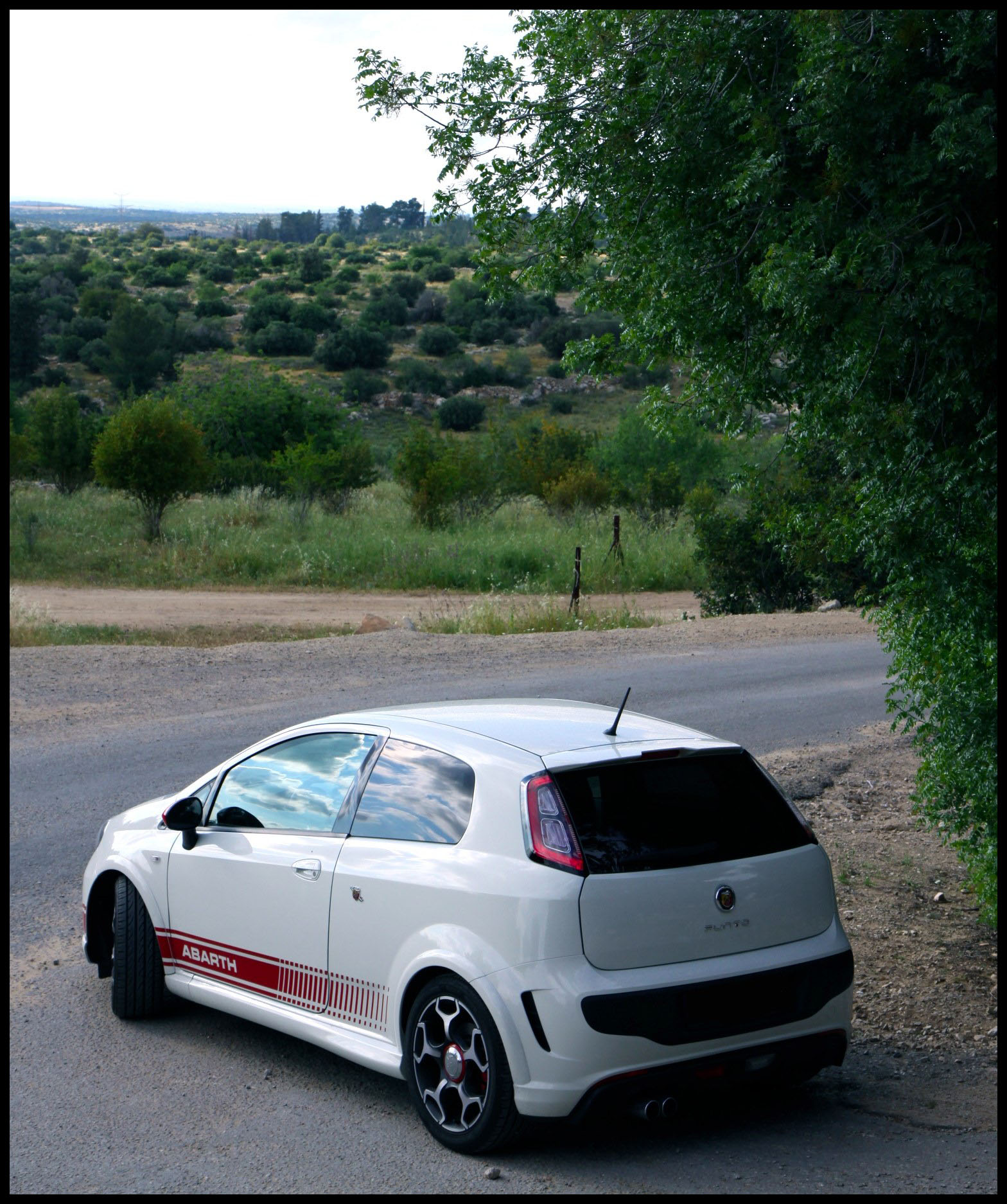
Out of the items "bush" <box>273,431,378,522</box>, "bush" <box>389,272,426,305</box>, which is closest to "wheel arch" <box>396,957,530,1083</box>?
"bush" <box>273,431,378,522</box>

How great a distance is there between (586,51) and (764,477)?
260 cm

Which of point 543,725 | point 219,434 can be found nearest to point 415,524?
point 219,434

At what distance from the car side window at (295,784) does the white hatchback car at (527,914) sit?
11mm

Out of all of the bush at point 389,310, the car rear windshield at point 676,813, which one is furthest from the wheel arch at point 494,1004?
the bush at point 389,310

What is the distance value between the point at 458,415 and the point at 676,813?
53913 mm

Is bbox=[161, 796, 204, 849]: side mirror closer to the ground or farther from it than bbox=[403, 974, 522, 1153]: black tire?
farther from it

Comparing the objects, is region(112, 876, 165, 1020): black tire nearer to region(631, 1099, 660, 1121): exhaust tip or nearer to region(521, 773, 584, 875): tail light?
region(521, 773, 584, 875): tail light

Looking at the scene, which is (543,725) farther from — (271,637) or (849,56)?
(271,637)

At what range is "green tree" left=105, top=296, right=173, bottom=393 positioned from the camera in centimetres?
5591

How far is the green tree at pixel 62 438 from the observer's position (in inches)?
1401

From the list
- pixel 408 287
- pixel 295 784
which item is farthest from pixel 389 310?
pixel 295 784

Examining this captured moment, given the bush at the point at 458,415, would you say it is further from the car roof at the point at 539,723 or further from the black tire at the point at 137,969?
the car roof at the point at 539,723

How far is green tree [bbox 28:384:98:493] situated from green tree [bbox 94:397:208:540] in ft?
20.5

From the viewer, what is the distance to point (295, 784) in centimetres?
526
